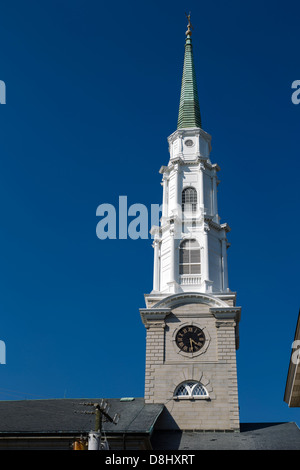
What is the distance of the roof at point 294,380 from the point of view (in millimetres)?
19005

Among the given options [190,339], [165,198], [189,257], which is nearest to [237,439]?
[190,339]

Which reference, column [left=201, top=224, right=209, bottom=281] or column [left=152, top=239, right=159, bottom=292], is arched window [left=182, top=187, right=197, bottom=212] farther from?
column [left=152, top=239, right=159, bottom=292]

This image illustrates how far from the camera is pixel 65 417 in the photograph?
1278 inches

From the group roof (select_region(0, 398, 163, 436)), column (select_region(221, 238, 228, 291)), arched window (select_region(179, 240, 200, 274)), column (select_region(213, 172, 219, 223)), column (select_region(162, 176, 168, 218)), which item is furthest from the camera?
column (select_region(162, 176, 168, 218))

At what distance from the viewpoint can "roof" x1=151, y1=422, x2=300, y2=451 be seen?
31.1 meters

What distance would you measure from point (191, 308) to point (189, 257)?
459 cm

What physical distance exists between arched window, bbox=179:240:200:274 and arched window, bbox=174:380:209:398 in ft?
27.6

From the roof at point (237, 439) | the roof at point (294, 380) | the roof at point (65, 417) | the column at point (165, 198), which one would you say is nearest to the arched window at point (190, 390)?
the roof at point (65, 417)

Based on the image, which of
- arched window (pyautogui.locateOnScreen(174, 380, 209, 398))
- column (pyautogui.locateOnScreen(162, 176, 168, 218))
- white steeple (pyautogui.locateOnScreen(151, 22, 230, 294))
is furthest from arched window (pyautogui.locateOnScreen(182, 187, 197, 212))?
arched window (pyautogui.locateOnScreen(174, 380, 209, 398))

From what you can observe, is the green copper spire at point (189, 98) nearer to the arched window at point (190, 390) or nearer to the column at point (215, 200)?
the column at point (215, 200)

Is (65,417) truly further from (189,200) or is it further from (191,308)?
(189,200)

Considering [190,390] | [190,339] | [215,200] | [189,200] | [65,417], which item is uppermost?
[215,200]

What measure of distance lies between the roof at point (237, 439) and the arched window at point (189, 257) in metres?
11.5
